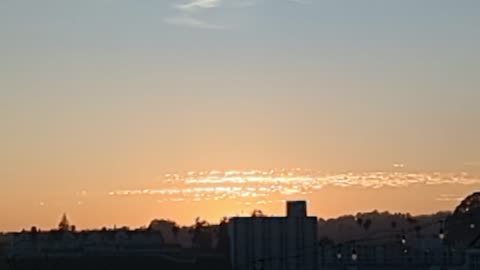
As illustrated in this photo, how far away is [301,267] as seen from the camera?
214 ft

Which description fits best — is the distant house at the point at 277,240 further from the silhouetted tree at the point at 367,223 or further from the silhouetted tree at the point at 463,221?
the silhouetted tree at the point at 367,223

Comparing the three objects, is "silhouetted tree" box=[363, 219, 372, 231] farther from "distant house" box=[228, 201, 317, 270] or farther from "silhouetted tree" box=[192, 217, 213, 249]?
"distant house" box=[228, 201, 317, 270]

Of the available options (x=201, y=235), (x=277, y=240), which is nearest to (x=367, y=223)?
(x=201, y=235)

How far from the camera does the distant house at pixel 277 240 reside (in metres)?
61.9

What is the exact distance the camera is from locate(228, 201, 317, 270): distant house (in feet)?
203

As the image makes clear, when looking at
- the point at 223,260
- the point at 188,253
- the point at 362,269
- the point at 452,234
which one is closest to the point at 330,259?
the point at 362,269

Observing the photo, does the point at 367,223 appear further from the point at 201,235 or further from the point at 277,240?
the point at 277,240

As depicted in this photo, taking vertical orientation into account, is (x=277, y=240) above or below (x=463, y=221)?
below

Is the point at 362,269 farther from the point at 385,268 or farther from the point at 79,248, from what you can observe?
the point at 79,248

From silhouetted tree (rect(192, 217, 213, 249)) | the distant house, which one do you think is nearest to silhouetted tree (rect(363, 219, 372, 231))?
silhouetted tree (rect(192, 217, 213, 249))

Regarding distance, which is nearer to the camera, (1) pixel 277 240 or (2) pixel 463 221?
(1) pixel 277 240

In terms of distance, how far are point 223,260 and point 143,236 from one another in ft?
170

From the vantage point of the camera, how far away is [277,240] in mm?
64500

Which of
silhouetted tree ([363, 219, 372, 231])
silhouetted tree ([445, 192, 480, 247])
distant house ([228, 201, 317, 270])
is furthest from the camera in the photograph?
silhouetted tree ([363, 219, 372, 231])
